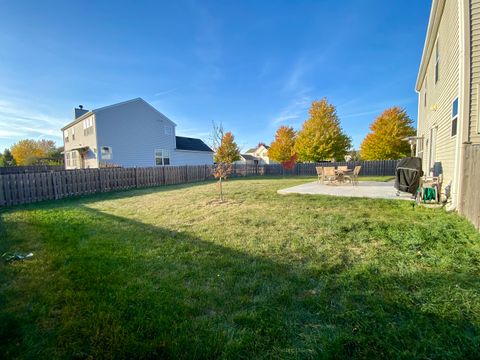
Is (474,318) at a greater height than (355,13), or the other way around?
(355,13)

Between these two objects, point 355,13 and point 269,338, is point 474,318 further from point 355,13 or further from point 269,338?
point 355,13

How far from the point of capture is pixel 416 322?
1.72 m

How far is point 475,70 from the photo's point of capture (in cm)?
474

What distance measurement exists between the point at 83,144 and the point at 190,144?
33.9ft

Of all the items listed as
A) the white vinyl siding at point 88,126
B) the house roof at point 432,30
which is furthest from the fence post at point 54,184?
the house roof at point 432,30

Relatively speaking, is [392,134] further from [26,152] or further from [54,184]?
[26,152]

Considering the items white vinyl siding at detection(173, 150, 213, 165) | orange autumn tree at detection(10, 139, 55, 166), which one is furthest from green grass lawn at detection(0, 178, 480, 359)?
orange autumn tree at detection(10, 139, 55, 166)

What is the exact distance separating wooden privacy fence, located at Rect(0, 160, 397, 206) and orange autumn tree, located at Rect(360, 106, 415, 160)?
4.91 m

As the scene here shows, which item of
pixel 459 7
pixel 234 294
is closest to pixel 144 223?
pixel 234 294

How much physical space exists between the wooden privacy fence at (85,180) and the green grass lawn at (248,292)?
17.6 feet

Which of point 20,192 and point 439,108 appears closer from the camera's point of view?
point 439,108

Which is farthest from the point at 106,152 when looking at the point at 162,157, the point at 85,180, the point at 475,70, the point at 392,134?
the point at 392,134

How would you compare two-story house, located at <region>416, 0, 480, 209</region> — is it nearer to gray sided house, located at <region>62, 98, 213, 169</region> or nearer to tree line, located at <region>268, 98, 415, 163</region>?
tree line, located at <region>268, 98, 415, 163</region>

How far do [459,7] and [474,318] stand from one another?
7033mm
